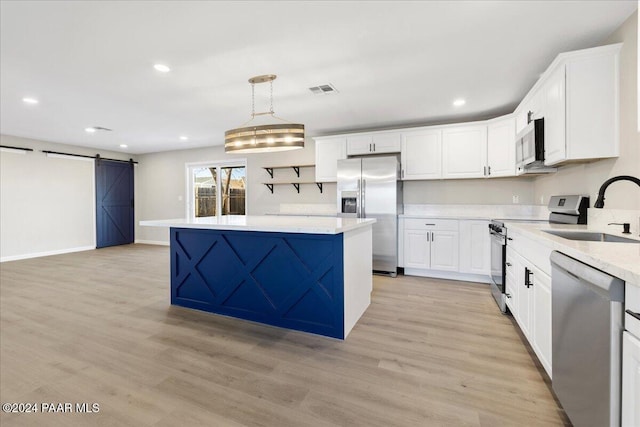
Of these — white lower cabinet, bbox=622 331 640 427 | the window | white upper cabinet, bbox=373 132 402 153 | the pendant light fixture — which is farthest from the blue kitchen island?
the window

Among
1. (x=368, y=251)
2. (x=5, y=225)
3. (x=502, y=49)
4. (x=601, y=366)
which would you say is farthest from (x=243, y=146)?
(x=5, y=225)

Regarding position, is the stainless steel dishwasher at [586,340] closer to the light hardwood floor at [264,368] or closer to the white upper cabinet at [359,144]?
the light hardwood floor at [264,368]

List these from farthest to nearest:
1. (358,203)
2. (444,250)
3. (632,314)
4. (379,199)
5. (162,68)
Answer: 1. (358,203)
2. (379,199)
3. (444,250)
4. (162,68)
5. (632,314)

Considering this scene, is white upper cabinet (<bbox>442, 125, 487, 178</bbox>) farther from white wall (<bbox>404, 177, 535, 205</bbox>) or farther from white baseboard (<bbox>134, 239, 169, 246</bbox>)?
white baseboard (<bbox>134, 239, 169, 246</bbox>)

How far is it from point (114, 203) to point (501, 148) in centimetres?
862

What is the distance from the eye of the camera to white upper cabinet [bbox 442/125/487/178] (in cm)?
431

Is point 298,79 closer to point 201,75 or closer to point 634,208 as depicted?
point 201,75

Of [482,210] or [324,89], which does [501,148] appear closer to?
[482,210]

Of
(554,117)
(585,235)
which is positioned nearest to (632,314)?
(585,235)

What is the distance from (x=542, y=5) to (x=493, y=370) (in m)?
2.54

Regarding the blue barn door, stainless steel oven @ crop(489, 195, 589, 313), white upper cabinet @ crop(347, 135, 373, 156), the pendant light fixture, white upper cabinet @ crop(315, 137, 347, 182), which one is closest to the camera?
stainless steel oven @ crop(489, 195, 589, 313)

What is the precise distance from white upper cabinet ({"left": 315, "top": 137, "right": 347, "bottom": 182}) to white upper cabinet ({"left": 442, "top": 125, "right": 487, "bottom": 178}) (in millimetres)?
1641

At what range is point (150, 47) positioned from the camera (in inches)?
101

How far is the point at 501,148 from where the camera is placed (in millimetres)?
4113
